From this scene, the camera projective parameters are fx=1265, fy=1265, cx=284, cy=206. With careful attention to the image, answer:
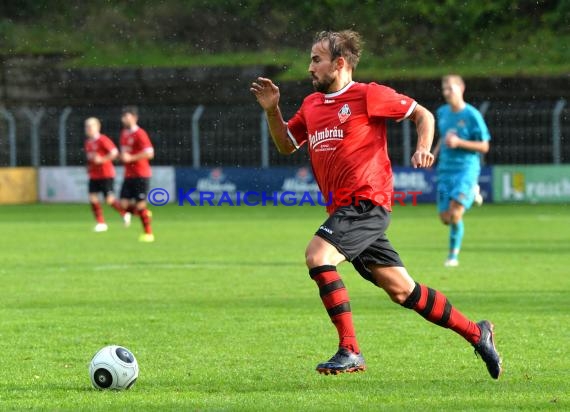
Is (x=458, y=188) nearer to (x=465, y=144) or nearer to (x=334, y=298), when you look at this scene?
(x=465, y=144)

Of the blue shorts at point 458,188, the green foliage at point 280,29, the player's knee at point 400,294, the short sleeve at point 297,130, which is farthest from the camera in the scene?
the green foliage at point 280,29

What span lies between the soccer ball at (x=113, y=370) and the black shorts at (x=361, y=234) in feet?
4.25

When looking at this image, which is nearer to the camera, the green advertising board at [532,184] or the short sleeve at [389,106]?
the short sleeve at [389,106]

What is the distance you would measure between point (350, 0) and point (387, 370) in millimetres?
36976

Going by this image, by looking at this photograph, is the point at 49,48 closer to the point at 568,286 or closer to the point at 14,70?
the point at 14,70

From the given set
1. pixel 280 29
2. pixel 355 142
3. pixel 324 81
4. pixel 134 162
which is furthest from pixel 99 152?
pixel 280 29

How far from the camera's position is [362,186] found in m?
7.27

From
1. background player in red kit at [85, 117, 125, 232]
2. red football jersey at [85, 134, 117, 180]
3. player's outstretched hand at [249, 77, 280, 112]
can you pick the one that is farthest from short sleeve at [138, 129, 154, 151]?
player's outstretched hand at [249, 77, 280, 112]

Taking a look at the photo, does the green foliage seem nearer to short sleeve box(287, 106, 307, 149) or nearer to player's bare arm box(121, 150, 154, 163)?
player's bare arm box(121, 150, 154, 163)

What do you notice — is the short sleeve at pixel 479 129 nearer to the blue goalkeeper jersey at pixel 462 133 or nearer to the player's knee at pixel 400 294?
the blue goalkeeper jersey at pixel 462 133

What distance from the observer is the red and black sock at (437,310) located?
7176 millimetres

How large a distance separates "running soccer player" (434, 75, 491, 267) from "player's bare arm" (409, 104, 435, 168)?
25.2 ft

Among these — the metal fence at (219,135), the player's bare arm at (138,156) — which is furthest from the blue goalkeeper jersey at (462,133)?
the metal fence at (219,135)

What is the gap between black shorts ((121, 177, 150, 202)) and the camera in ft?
72.1
